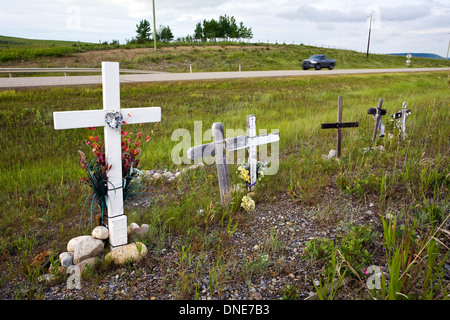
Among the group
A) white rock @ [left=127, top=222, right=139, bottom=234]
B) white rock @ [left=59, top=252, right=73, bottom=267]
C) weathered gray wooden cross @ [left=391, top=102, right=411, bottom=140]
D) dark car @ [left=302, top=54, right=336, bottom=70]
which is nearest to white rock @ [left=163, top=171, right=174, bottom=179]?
white rock @ [left=127, top=222, right=139, bottom=234]

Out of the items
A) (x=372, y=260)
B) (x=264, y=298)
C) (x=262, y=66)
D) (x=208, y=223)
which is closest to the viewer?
(x=264, y=298)

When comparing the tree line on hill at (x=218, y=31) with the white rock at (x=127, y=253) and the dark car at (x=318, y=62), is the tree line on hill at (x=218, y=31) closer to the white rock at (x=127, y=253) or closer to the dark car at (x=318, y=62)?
the dark car at (x=318, y=62)

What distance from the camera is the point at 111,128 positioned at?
321cm

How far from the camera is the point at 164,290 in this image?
8.55 ft

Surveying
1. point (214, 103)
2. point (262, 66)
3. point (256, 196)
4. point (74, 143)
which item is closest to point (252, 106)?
point (214, 103)

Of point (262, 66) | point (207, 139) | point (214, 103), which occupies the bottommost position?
point (207, 139)

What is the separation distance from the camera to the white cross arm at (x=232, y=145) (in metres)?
3.99

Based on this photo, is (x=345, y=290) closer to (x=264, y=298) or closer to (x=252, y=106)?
(x=264, y=298)

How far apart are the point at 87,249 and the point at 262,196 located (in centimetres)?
240

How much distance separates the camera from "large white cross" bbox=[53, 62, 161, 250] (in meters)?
3.11

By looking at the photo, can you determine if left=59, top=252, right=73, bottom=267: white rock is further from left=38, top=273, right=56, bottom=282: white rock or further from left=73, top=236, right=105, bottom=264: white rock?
left=38, top=273, right=56, bottom=282: white rock

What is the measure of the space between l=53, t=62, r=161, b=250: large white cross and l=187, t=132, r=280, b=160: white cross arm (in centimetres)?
98

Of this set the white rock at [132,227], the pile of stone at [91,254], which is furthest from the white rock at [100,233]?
the white rock at [132,227]
